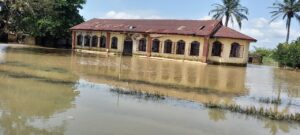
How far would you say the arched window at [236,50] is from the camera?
34812 mm

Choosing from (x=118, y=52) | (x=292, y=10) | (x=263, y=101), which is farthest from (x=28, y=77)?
(x=292, y=10)

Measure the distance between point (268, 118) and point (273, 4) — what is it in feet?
147

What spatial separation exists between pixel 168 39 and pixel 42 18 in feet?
41.6

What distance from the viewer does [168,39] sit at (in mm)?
37188

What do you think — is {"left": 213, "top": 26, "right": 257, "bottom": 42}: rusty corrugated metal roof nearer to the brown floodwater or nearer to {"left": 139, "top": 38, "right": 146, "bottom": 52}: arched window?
{"left": 139, "top": 38, "right": 146, "bottom": 52}: arched window

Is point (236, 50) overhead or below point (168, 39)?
below

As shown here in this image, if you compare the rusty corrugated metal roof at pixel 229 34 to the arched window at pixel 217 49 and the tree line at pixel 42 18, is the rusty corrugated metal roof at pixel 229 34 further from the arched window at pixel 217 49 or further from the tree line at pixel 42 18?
the tree line at pixel 42 18

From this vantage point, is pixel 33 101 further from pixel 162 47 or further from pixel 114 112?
pixel 162 47

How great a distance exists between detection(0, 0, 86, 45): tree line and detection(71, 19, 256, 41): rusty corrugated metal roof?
86.5 inches

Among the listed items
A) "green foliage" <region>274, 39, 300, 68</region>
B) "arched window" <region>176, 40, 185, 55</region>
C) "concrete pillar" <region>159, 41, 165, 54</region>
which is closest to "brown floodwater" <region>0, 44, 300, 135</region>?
"arched window" <region>176, 40, 185, 55</region>

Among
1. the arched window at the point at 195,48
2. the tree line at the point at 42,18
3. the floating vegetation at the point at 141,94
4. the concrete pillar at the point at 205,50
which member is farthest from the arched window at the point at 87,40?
the floating vegetation at the point at 141,94

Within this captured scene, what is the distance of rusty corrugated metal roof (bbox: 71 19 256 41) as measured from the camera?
34719 millimetres

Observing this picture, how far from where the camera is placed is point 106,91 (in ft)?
40.0

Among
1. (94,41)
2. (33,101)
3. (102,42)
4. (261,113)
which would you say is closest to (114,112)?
(33,101)
